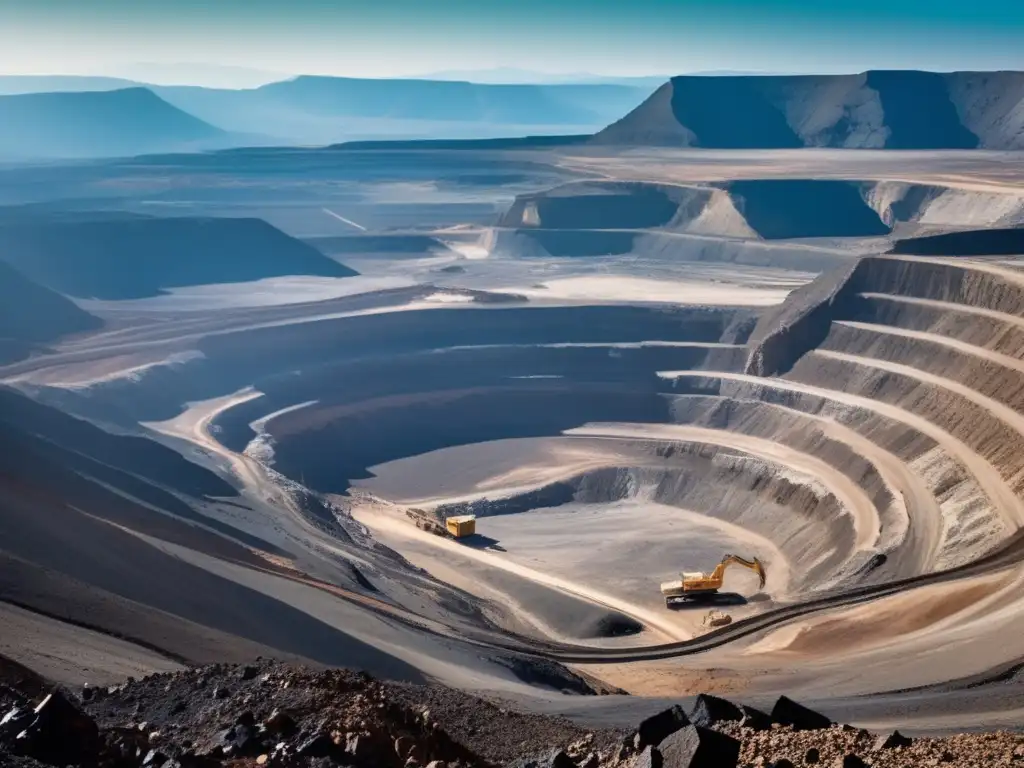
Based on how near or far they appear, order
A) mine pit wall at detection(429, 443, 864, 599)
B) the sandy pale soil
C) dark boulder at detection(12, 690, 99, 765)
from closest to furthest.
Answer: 1. dark boulder at detection(12, 690, 99, 765)
2. mine pit wall at detection(429, 443, 864, 599)
3. the sandy pale soil

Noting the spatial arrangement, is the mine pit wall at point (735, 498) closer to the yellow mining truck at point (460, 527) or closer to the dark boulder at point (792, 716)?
the yellow mining truck at point (460, 527)

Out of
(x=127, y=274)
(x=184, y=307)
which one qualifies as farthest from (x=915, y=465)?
(x=127, y=274)

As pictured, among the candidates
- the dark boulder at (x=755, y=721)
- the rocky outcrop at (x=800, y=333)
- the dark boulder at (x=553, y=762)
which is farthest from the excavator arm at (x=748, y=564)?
the dark boulder at (x=553, y=762)

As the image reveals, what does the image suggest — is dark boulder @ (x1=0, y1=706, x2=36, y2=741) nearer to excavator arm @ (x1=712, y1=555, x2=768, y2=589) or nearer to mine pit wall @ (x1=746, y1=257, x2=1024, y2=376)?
excavator arm @ (x1=712, y1=555, x2=768, y2=589)

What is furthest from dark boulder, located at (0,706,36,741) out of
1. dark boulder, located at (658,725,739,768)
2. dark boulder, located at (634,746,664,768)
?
dark boulder, located at (658,725,739,768)

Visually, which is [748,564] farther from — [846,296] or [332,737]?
[332,737]
